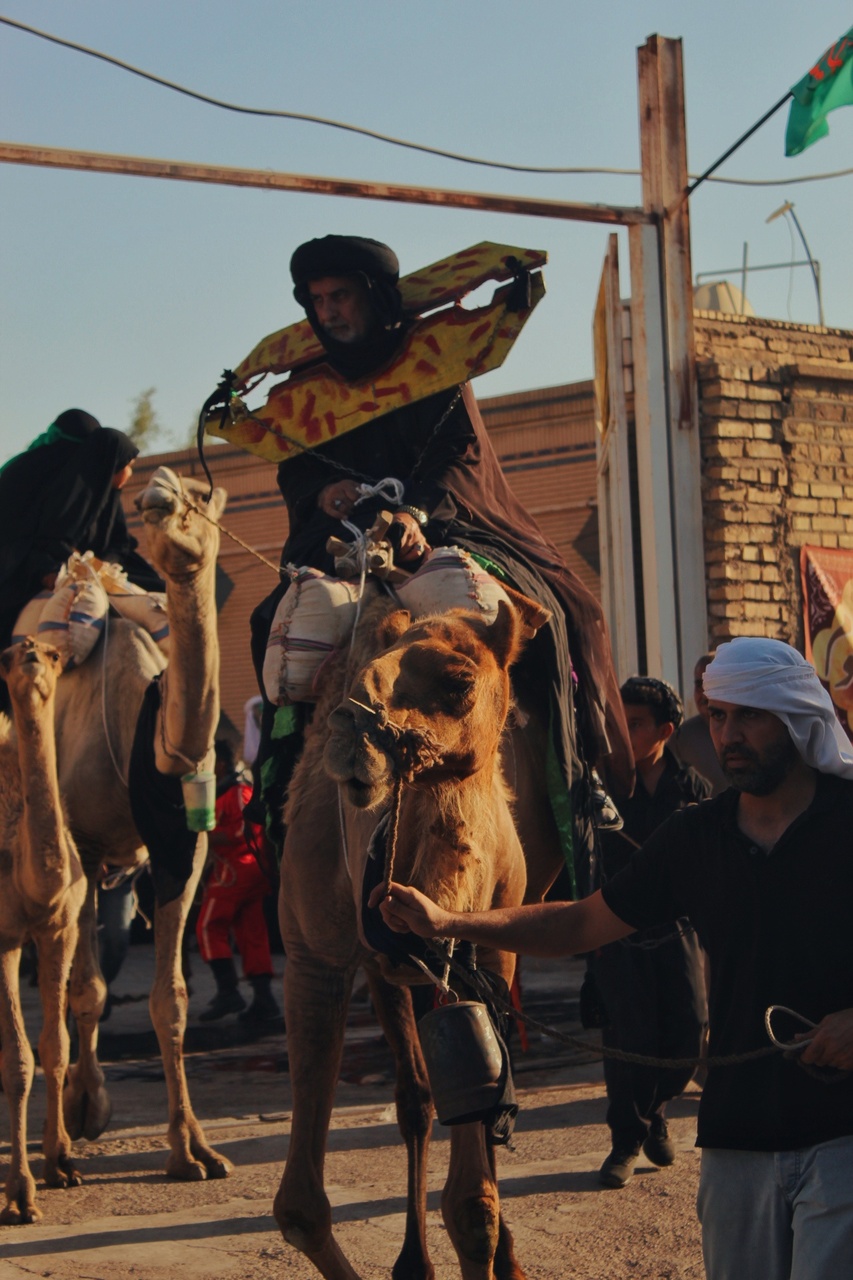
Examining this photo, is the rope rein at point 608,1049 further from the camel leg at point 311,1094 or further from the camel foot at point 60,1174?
the camel foot at point 60,1174

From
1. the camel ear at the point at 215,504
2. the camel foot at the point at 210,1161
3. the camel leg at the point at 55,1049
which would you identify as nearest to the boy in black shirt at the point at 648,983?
the camel foot at the point at 210,1161

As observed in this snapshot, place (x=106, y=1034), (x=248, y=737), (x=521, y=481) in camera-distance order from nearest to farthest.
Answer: (x=106, y=1034) < (x=248, y=737) < (x=521, y=481)

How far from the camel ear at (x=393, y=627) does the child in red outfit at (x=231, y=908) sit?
6461 millimetres

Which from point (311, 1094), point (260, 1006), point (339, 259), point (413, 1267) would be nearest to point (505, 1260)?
point (413, 1267)

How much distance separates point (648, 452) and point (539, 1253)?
658 cm

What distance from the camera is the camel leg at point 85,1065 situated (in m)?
7.14

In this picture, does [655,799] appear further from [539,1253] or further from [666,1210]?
[539,1253]

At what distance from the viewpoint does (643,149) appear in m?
10.9

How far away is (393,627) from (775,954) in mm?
1720

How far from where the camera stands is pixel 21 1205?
5699 millimetres

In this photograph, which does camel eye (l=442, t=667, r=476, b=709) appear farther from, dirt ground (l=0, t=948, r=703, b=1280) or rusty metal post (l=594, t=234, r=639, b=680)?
rusty metal post (l=594, t=234, r=639, b=680)

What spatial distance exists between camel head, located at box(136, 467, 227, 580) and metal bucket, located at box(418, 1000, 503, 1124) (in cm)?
288

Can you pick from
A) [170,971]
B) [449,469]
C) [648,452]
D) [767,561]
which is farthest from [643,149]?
[170,971]

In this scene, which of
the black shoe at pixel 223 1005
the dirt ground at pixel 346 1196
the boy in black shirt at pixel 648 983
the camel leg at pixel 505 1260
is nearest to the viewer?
the camel leg at pixel 505 1260
